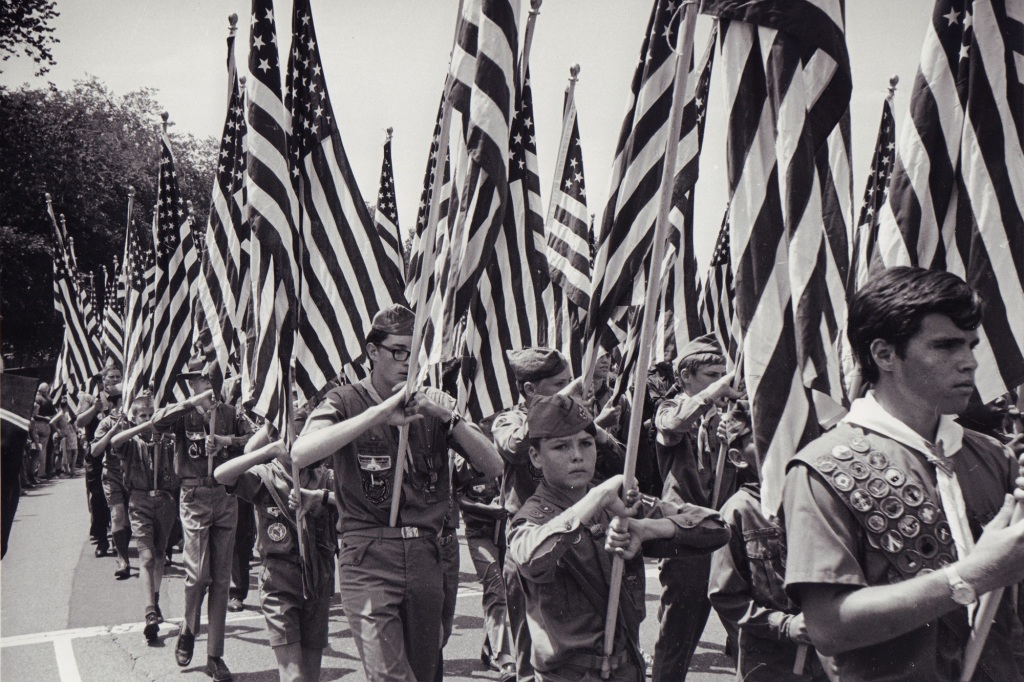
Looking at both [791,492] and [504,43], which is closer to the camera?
[791,492]

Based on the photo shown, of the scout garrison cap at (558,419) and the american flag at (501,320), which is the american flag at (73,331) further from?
the scout garrison cap at (558,419)

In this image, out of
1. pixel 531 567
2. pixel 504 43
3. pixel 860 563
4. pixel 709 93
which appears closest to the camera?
pixel 860 563

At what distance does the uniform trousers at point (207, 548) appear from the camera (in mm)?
7605

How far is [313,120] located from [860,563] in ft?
17.4

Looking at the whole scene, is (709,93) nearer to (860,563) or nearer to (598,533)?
(598,533)

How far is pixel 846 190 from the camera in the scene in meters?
4.09

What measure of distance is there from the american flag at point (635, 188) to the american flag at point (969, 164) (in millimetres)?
2137

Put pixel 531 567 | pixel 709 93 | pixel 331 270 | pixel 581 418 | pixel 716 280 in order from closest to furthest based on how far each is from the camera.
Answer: pixel 531 567
pixel 581 418
pixel 331 270
pixel 709 93
pixel 716 280

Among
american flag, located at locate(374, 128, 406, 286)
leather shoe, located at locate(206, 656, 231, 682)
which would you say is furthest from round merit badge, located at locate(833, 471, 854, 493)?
american flag, located at locate(374, 128, 406, 286)

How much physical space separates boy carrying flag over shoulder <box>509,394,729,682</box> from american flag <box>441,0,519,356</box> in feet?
5.90

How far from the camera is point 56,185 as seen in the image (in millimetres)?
28766

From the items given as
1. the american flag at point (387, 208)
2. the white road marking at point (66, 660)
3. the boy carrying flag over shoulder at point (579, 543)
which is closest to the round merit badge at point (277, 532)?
the white road marking at point (66, 660)

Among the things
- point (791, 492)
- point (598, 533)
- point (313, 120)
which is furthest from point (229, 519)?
point (791, 492)

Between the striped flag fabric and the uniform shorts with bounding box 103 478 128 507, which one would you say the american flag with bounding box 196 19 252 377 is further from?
the striped flag fabric
